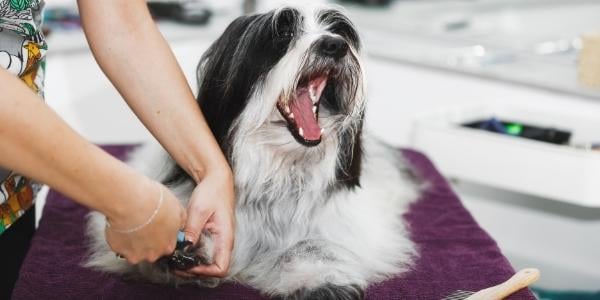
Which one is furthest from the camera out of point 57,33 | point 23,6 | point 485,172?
point 57,33

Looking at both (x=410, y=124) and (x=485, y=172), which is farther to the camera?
(x=410, y=124)

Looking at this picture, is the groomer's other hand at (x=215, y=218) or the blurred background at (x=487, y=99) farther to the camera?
the blurred background at (x=487, y=99)

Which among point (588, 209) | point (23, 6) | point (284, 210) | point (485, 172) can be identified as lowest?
point (588, 209)

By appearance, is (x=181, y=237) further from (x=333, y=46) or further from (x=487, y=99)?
(x=487, y=99)

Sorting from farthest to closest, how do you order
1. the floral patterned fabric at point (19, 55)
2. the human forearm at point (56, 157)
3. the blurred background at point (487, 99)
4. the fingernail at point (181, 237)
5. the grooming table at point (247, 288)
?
the blurred background at point (487, 99)
the grooming table at point (247, 288)
the floral patterned fabric at point (19, 55)
the fingernail at point (181, 237)
the human forearm at point (56, 157)

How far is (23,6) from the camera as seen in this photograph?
5.09 feet

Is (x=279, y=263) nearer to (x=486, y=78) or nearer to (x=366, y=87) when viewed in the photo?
(x=366, y=87)

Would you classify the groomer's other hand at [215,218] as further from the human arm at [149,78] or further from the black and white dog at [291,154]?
→ the black and white dog at [291,154]

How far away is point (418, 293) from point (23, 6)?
3.19 ft

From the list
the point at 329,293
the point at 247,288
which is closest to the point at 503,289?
the point at 329,293

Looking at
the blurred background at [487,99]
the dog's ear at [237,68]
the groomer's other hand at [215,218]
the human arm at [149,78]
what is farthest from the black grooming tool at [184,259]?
the blurred background at [487,99]

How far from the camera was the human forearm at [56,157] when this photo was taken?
1088 mm

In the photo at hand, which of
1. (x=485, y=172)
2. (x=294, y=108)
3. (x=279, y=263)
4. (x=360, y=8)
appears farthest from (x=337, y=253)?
(x=360, y=8)

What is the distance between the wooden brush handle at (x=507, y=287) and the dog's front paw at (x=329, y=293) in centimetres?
23
